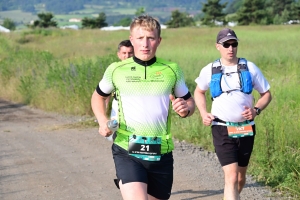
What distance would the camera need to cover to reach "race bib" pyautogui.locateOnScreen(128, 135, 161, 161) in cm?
451

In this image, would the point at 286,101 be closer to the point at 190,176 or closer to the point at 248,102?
the point at 190,176

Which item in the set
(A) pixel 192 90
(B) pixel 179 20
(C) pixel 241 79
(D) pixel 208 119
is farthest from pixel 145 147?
(B) pixel 179 20

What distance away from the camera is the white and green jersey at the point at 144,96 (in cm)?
452

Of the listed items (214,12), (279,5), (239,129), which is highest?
(239,129)

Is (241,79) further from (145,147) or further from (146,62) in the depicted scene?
(145,147)

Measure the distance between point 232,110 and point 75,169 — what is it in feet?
10.9

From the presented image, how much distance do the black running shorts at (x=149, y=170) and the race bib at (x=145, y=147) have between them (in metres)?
0.04

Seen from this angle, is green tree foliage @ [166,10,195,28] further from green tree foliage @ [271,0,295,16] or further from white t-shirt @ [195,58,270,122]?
white t-shirt @ [195,58,270,122]

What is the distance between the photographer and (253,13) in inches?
3290

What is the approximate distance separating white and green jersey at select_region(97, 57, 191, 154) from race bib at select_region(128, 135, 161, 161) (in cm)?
4

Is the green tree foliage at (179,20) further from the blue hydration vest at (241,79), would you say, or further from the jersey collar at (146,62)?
the jersey collar at (146,62)

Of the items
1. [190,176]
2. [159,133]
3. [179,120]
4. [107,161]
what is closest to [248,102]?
[159,133]

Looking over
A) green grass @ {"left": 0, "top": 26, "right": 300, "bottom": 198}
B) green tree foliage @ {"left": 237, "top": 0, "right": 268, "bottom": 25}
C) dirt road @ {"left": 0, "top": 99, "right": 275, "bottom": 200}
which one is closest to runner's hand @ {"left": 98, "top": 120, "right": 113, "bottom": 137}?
dirt road @ {"left": 0, "top": 99, "right": 275, "bottom": 200}

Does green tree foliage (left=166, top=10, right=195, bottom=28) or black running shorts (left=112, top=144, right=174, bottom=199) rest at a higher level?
black running shorts (left=112, top=144, right=174, bottom=199)
